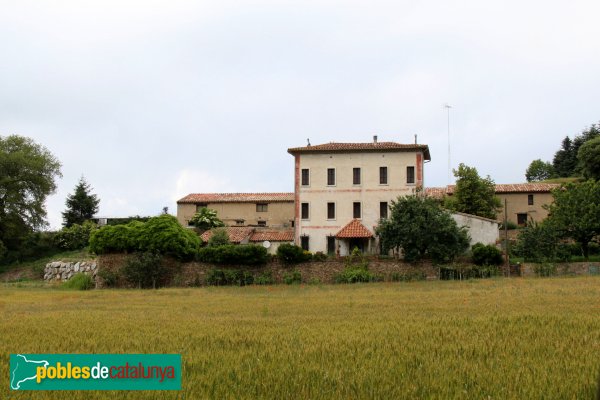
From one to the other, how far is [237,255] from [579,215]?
27.1 metres

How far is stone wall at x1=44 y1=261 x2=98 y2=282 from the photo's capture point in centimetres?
5831

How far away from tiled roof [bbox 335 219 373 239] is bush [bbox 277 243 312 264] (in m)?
5.82

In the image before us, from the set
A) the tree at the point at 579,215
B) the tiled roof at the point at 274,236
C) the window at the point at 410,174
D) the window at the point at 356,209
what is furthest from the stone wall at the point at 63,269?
the tree at the point at 579,215

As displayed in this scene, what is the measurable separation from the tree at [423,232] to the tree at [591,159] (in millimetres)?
37418

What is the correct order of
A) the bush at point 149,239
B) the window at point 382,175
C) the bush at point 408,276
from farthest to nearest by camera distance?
the window at point 382,175, the bush at point 149,239, the bush at point 408,276

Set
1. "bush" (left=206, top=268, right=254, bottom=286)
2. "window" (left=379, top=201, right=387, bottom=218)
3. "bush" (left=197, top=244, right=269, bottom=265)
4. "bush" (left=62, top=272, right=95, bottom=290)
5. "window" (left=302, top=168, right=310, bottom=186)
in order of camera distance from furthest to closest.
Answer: "window" (left=302, top=168, right=310, bottom=186)
"window" (left=379, top=201, right=387, bottom=218)
"bush" (left=62, top=272, right=95, bottom=290)
"bush" (left=197, top=244, right=269, bottom=265)
"bush" (left=206, top=268, right=254, bottom=286)

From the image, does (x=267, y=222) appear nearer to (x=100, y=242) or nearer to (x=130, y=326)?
(x=100, y=242)

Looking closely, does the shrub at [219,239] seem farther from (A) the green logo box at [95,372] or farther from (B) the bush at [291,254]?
(A) the green logo box at [95,372]

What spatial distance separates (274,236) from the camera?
186 ft

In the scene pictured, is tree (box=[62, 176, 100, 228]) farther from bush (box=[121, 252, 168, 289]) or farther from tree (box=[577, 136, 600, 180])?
tree (box=[577, 136, 600, 180])

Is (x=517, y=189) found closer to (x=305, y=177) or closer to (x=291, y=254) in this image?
(x=305, y=177)

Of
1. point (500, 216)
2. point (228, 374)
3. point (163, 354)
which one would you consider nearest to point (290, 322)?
point (163, 354)

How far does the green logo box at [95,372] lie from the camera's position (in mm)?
8930

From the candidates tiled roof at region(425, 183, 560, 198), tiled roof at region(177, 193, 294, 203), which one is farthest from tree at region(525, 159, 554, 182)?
tiled roof at region(177, 193, 294, 203)
